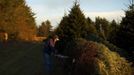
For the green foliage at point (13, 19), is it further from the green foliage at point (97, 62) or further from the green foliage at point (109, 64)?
the green foliage at point (109, 64)

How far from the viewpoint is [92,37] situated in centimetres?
2288

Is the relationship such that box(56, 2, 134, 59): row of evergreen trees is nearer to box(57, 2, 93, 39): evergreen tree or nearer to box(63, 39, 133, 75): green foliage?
box(57, 2, 93, 39): evergreen tree

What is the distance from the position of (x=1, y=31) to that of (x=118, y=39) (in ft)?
126

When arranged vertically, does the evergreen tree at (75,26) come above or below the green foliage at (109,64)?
above

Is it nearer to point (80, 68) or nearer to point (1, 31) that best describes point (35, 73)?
point (80, 68)

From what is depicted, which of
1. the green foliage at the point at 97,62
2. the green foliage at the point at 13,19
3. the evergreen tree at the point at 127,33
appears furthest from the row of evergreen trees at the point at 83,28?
the green foliage at the point at 13,19

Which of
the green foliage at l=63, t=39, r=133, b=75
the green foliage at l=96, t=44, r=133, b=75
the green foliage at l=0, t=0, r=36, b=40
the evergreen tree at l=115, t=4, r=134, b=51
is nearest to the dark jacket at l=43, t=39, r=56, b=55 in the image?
the green foliage at l=63, t=39, r=133, b=75

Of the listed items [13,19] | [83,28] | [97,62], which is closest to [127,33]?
[83,28]

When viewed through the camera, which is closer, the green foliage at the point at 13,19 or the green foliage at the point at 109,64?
the green foliage at the point at 109,64

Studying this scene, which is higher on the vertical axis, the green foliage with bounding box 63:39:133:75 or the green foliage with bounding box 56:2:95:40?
the green foliage with bounding box 56:2:95:40

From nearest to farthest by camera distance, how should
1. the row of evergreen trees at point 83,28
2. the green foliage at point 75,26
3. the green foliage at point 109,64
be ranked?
the green foliage at point 109,64 < the row of evergreen trees at point 83,28 < the green foliage at point 75,26

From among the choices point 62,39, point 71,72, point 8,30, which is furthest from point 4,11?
point 71,72

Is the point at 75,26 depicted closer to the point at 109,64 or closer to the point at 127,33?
the point at 127,33

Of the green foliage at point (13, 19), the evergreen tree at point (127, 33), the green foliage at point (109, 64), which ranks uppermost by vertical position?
the green foliage at point (13, 19)
